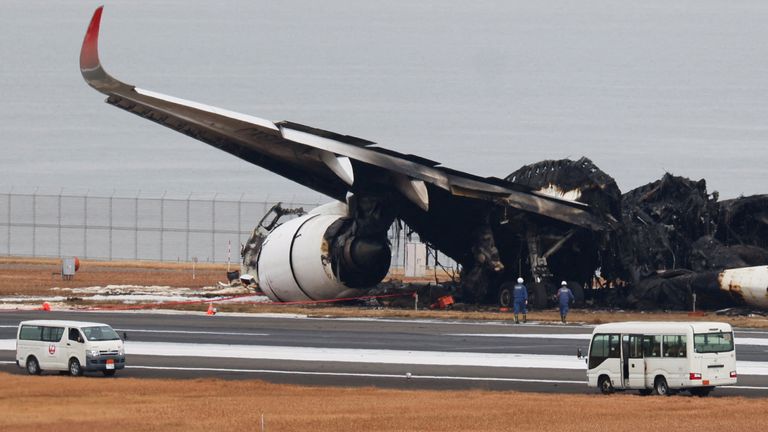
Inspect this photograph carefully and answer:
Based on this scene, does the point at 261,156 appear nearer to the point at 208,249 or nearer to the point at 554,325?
the point at 554,325

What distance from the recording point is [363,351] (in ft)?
161

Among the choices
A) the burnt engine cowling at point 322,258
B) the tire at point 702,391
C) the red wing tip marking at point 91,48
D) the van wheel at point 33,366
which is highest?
the red wing tip marking at point 91,48

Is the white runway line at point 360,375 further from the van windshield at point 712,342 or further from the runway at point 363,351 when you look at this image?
the van windshield at point 712,342

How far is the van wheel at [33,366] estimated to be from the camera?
139 feet

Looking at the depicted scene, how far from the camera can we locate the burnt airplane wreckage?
62.7 meters

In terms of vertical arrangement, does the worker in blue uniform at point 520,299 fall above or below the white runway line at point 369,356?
above

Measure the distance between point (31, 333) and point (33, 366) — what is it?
1.08 metres

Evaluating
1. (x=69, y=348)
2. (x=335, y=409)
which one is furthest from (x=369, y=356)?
(x=335, y=409)

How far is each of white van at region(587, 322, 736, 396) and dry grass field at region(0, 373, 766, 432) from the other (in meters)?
0.58

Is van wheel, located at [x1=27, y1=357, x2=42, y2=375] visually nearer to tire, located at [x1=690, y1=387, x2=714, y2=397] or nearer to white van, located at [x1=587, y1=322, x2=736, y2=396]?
white van, located at [x1=587, y1=322, x2=736, y2=396]

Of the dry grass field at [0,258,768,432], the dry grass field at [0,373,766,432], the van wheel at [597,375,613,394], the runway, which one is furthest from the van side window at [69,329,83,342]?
the van wheel at [597,375,613,394]

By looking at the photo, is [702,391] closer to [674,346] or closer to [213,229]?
[674,346]

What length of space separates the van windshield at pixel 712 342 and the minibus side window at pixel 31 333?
20242mm

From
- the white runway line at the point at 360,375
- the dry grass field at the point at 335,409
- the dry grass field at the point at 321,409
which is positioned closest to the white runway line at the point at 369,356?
the white runway line at the point at 360,375
